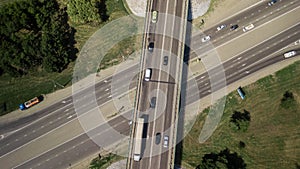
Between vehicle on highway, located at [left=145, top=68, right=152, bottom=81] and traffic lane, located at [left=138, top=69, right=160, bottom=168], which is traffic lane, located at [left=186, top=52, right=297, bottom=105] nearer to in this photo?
traffic lane, located at [left=138, top=69, right=160, bottom=168]

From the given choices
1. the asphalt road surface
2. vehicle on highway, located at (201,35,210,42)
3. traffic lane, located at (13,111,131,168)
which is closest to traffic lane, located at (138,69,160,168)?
the asphalt road surface

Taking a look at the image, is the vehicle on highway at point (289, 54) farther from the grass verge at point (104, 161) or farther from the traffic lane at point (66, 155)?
the traffic lane at point (66, 155)

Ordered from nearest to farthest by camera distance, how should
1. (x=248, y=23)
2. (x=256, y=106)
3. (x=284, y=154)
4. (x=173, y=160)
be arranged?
1. (x=173, y=160)
2. (x=284, y=154)
3. (x=256, y=106)
4. (x=248, y=23)

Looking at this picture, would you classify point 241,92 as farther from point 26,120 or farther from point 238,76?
point 26,120

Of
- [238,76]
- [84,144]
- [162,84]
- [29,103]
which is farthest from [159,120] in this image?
[29,103]

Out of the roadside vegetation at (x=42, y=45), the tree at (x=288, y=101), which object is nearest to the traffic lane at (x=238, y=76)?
the tree at (x=288, y=101)

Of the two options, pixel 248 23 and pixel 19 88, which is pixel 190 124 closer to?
pixel 248 23

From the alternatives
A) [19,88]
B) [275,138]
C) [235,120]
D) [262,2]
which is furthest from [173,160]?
[262,2]
